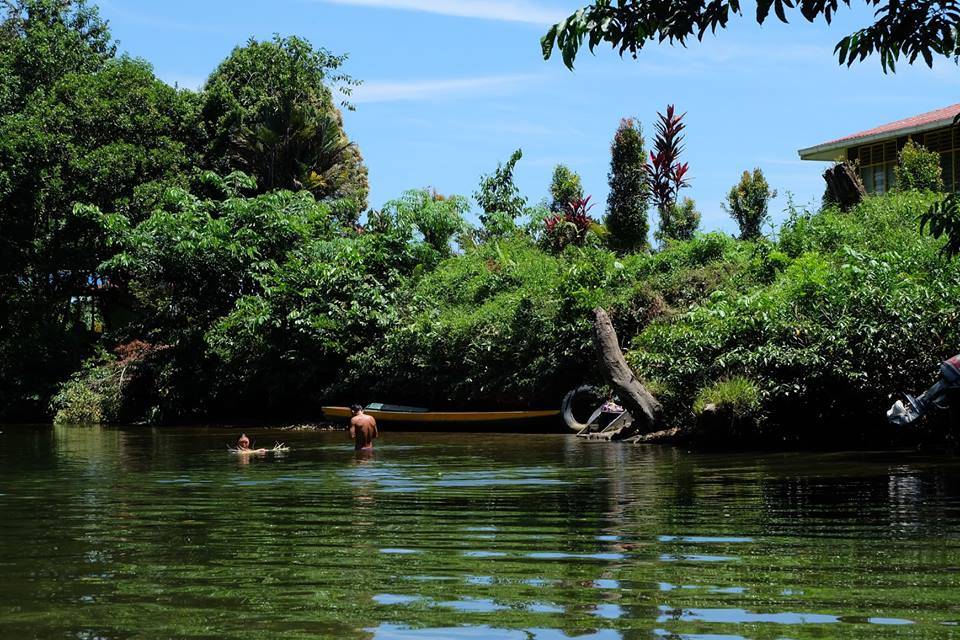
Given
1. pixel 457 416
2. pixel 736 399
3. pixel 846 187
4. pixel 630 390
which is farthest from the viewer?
pixel 457 416

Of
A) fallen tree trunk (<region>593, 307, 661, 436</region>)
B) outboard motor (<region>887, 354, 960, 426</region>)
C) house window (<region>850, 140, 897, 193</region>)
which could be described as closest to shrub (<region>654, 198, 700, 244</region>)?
house window (<region>850, 140, 897, 193</region>)

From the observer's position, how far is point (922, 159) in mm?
29906

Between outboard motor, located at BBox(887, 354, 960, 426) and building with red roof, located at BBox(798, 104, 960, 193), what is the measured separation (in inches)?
708

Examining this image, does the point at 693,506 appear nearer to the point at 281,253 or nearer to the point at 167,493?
the point at 167,493

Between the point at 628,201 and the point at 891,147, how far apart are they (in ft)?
27.6

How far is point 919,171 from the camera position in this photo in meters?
29.6

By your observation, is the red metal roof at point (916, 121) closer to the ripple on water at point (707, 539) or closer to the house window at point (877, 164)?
the house window at point (877, 164)

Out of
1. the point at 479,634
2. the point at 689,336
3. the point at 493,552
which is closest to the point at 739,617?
the point at 479,634

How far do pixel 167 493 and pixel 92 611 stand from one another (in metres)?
7.18

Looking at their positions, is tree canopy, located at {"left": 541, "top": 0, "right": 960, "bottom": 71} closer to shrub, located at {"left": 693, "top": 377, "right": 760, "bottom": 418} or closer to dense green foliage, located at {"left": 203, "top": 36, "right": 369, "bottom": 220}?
shrub, located at {"left": 693, "top": 377, "right": 760, "bottom": 418}

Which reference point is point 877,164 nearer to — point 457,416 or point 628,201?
point 628,201

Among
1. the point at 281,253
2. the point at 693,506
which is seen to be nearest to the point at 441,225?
the point at 281,253

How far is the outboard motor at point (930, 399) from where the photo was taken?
15648mm

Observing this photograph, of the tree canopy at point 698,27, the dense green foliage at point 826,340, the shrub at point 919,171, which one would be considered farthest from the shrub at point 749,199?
the tree canopy at point 698,27
